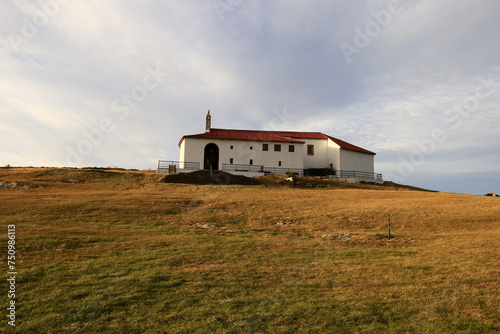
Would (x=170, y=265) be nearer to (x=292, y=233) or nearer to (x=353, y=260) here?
(x=353, y=260)

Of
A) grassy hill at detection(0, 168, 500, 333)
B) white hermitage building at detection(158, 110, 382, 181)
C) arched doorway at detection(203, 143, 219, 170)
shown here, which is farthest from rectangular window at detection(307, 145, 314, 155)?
grassy hill at detection(0, 168, 500, 333)

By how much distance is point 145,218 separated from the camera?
2227cm

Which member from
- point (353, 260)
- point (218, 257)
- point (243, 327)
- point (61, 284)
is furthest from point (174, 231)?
point (243, 327)

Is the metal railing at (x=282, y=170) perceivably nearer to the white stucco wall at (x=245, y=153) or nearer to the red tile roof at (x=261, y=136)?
the white stucco wall at (x=245, y=153)

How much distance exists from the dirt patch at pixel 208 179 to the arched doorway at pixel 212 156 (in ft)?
18.5

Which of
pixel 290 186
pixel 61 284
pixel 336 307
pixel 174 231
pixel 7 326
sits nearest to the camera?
pixel 7 326

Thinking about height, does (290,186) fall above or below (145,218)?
above

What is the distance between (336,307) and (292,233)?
33.3ft

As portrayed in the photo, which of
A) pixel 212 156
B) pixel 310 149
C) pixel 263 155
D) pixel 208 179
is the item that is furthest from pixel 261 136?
pixel 208 179

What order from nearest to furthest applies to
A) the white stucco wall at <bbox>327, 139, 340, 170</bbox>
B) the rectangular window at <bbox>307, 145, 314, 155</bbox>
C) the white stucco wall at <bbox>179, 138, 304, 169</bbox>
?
the white stucco wall at <bbox>179, 138, 304, 169</bbox> → the white stucco wall at <bbox>327, 139, 340, 170</bbox> → the rectangular window at <bbox>307, 145, 314, 155</bbox>

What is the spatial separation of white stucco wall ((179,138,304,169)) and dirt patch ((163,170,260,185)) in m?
5.58

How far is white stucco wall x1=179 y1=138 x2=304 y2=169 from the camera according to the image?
150ft

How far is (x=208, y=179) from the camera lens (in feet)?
128

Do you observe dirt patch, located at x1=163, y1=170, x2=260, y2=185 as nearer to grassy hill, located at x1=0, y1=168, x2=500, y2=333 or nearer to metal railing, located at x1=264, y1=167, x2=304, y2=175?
metal railing, located at x1=264, y1=167, x2=304, y2=175
